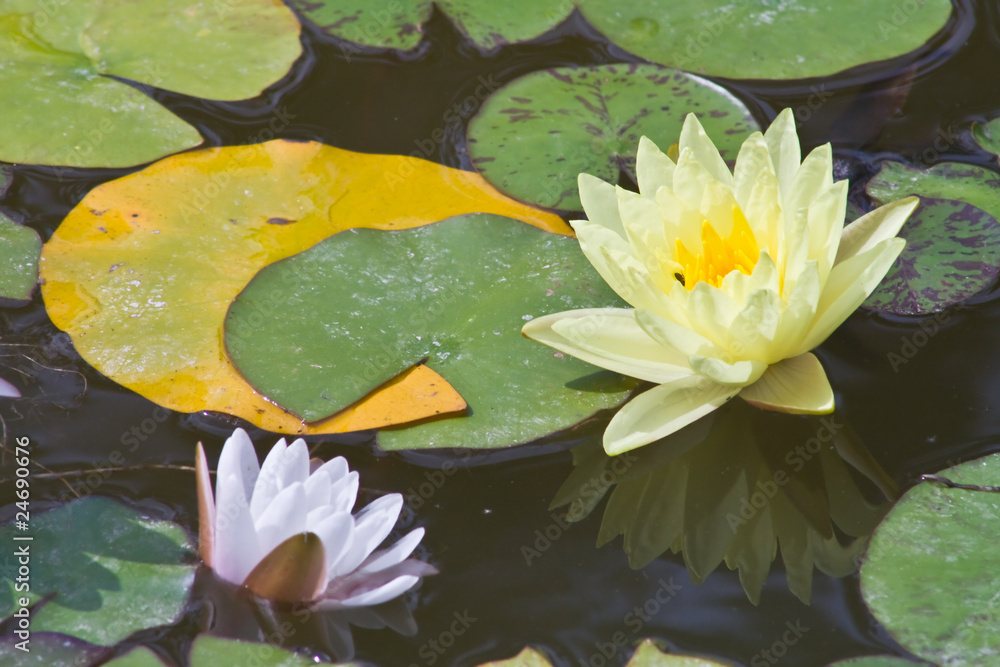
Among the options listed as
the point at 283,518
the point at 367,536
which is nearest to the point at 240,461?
the point at 283,518

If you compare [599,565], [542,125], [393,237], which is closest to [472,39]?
[542,125]

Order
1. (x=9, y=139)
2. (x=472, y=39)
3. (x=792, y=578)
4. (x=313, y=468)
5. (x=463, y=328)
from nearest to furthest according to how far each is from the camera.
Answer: (x=792, y=578) < (x=313, y=468) < (x=463, y=328) < (x=9, y=139) < (x=472, y=39)

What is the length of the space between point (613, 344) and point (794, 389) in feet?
1.49

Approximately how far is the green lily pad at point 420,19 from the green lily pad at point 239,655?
7.63 ft

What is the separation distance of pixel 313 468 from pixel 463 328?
1.84 feet

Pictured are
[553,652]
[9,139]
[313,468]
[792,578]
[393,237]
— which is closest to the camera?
[553,652]

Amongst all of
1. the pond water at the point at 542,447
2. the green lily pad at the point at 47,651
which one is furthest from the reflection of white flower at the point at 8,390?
the green lily pad at the point at 47,651

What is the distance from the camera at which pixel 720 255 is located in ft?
6.63

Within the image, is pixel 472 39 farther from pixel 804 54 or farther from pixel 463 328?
pixel 463 328

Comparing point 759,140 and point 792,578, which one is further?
point 759,140

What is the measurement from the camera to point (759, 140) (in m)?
1.99

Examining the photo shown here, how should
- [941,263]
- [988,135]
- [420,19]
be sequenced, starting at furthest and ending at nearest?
1. [420,19]
2. [988,135]
3. [941,263]

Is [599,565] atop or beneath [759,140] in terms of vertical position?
beneath

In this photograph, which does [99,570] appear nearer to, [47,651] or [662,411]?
[47,651]
